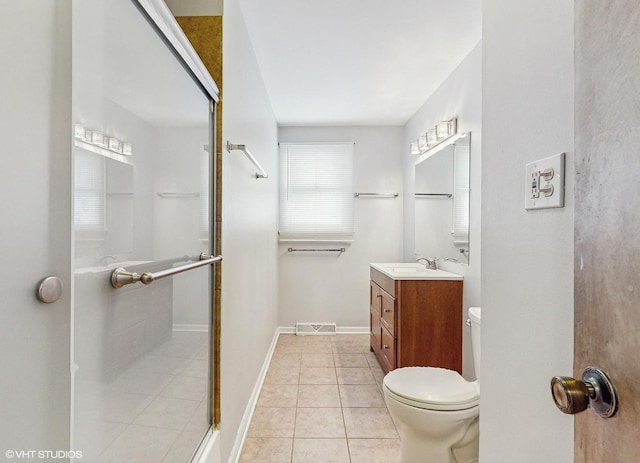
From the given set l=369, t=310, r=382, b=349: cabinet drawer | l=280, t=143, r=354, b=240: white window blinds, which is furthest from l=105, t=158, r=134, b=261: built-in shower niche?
l=280, t=143, r=354, b=240: white window blinds

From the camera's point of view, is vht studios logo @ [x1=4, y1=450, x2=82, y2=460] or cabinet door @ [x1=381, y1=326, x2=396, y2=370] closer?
vht studios logo @ [x1=4, y1=450, x2=82, y2=460]

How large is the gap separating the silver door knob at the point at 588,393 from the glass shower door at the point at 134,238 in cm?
85

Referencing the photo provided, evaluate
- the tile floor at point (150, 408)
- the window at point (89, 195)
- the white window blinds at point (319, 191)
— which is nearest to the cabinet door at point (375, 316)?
the white window blinds at point (319, 191)

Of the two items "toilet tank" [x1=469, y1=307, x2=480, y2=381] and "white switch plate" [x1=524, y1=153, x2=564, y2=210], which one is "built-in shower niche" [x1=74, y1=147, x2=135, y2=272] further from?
"toilet tank" [x1=469, y1=307, x2=480, y2=381]

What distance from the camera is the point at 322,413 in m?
2.15

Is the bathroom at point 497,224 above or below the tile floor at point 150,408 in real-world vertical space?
above

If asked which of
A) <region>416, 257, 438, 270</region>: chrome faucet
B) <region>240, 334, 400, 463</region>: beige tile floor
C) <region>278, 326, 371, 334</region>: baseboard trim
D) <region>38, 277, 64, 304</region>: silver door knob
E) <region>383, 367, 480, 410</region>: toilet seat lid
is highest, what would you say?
<region>38, 277, 64, 304</region>: silver door knob

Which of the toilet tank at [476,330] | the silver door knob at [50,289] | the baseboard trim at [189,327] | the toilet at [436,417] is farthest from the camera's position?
the toilet tank at [476,330]

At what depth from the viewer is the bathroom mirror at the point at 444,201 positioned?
7.88 feet

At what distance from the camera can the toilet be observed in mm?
1441

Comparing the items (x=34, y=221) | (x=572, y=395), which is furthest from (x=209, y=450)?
(x=572, y=395)

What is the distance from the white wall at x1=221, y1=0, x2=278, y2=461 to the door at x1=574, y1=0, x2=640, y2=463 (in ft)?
4.20

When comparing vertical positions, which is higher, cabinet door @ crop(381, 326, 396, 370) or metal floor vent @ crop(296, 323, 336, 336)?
cabinet door @ crop(381, 326, 396, 370)

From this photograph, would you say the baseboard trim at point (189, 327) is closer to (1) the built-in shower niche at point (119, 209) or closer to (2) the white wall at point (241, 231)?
(2) the white wall at point (241, 231)
